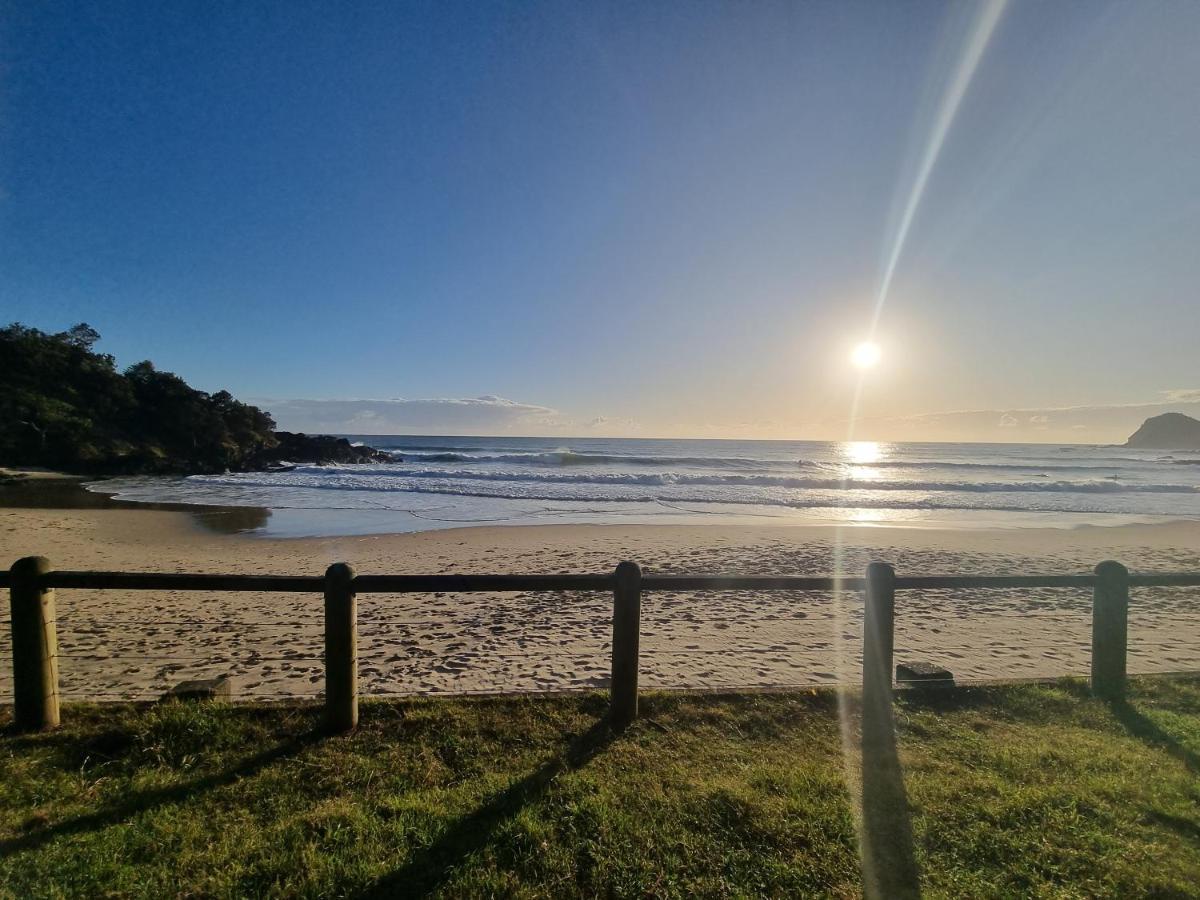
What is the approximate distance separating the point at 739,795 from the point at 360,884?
2071mm

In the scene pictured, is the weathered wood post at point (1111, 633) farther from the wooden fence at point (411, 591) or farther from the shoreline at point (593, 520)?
the shoreline at point (593, 520)

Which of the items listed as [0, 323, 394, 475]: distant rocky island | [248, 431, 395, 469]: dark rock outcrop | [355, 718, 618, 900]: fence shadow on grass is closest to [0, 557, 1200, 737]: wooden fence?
[355, 718, 618, 900]: fence shadow on grass

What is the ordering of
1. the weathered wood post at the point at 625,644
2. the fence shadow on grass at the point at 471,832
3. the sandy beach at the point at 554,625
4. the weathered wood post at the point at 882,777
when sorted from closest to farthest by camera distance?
1. the fence shadow on grass at the point at 471,832
2. the weathered wood post at the point at 882,777
3. the weathered wood post at the point at 625,644
4. the sandy beach at the point at 554,625

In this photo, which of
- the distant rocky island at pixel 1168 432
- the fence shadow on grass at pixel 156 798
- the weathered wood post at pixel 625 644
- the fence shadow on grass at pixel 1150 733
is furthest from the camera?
the distant rocky island at pixel 1168 432

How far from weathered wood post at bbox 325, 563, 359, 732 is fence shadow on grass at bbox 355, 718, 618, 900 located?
1458 mm

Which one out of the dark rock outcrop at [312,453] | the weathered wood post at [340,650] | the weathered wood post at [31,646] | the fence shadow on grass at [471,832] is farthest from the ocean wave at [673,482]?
the fence shadow on grass at [471,832]

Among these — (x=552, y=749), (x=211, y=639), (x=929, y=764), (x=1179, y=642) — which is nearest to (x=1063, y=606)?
(x=1179, y=642)

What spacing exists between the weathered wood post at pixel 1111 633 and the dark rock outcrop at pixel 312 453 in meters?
50.0

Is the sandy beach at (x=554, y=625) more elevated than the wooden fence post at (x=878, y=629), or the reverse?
the wooden fence post at (x=878, y=629)

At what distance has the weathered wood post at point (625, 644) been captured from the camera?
14.0 feet

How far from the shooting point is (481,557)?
42.7 feet

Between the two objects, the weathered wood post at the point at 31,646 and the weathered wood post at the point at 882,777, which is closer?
the weathered wood post at the point at 882,777

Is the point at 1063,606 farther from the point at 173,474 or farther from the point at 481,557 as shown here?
the point at 173,474

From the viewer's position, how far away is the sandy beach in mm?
5910
